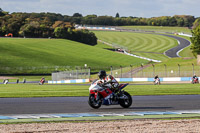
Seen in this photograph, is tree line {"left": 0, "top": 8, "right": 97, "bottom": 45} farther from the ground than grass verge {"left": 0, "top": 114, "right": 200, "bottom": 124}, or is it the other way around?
tree line {"left": 0, "top": 8, "right": 97, "bottom": 45}

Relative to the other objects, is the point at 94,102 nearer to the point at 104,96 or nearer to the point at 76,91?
the point at 104,96

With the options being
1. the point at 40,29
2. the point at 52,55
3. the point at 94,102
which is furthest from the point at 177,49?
the point at 94,102

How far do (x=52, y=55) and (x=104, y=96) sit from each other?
123 metres

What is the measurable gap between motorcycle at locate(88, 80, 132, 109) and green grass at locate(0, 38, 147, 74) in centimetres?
8951

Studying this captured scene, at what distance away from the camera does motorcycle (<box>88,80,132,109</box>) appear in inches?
757

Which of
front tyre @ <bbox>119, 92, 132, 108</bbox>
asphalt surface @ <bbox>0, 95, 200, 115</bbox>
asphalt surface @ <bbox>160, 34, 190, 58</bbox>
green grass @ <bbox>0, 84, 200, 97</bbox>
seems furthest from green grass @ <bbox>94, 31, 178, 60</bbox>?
front tyre @ <bbox>119, 92, 132, 108</bbox>

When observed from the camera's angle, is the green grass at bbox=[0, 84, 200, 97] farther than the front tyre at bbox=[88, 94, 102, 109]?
Yes

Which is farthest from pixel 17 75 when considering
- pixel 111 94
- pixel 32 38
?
pixel 111 94

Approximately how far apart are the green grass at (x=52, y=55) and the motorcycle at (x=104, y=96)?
89.5m

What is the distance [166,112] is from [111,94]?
9.89 ft

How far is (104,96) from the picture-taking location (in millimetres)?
19469

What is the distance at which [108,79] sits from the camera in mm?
19344

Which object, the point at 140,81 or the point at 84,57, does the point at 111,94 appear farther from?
the point at 84,57

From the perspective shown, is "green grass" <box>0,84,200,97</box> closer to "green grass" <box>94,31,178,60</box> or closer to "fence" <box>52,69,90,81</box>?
"fence" <box>52,69,90,81</box>
